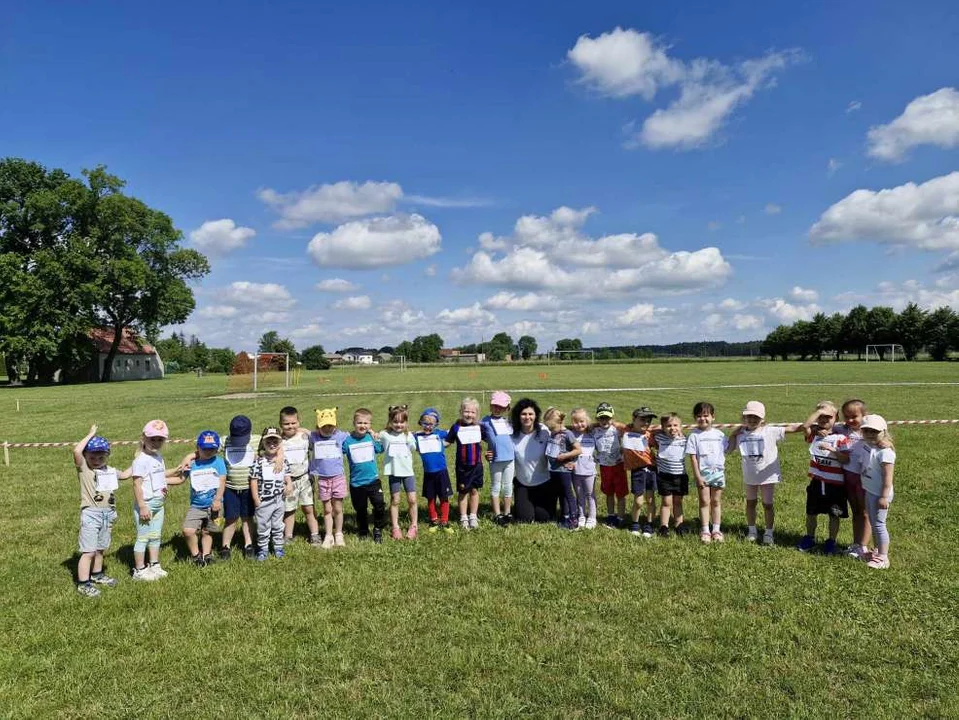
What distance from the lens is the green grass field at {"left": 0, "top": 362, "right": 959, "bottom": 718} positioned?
3.91 m

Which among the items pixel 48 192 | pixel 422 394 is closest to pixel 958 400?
pixel 422 394

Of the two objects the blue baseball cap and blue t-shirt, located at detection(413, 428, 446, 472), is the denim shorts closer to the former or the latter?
the blue baseball cap

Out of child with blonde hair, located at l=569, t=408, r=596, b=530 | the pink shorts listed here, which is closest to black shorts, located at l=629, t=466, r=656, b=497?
child with blonde hair, located at l=569, t=408, r=596, b=530

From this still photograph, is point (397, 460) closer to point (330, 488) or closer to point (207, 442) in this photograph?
point (330, 488)

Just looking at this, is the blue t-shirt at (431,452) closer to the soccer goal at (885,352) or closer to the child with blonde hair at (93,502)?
the child with blonde hair at (93,502)

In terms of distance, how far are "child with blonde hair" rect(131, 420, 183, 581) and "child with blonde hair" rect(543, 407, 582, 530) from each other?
441 cm

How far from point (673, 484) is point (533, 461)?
5.82 ft

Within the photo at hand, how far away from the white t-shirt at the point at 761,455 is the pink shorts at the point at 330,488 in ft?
15.6

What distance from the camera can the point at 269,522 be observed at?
655cm

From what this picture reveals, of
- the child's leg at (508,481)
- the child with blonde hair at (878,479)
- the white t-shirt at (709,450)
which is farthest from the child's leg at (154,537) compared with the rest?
the child with blonde hair at (878,479)

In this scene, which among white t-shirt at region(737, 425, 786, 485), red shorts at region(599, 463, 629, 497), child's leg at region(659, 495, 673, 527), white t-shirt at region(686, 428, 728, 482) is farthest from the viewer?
red shorts at region(599, 463, 629, 497)

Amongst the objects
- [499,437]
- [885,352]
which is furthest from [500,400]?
[885,352]

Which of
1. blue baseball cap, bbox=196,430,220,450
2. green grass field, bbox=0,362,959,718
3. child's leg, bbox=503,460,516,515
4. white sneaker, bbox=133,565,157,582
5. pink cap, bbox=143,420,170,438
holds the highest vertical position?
pink cap, bbox=143,420,170,438

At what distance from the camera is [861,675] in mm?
4125
